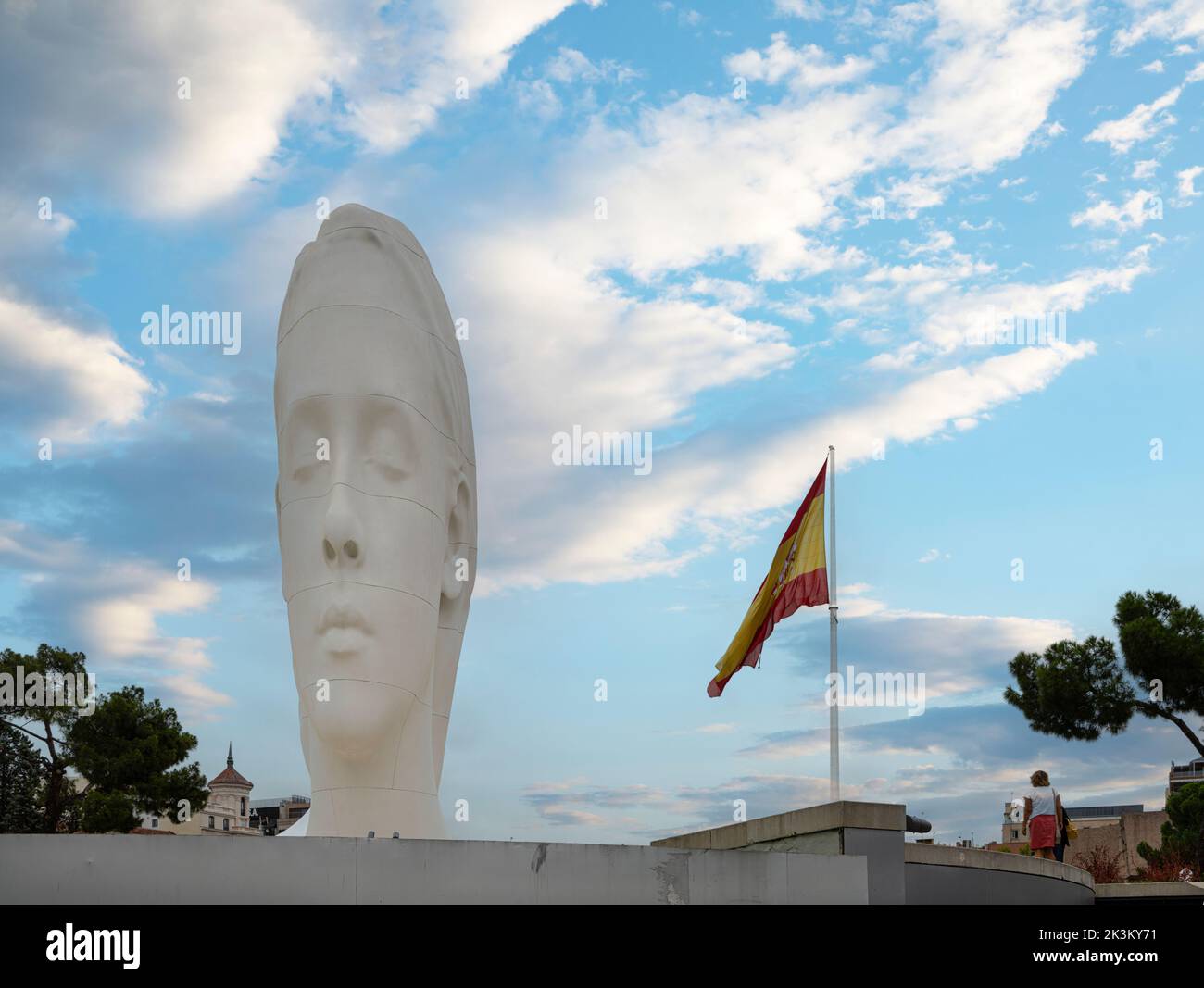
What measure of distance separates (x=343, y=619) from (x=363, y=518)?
0.99 metres

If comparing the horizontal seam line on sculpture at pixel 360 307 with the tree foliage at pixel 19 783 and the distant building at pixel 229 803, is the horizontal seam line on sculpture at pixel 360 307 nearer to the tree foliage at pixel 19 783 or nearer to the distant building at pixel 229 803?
the tree foliage at pixel 19 783

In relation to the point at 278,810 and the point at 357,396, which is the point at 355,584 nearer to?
the point at 357,396

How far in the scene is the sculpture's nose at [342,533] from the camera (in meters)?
11.5

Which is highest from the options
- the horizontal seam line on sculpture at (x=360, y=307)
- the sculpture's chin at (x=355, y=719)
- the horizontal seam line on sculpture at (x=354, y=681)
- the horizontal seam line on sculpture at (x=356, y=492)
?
the horizontal seam line on sculpture at (x=360, y=307)

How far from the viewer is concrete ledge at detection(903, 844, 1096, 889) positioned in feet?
38.8

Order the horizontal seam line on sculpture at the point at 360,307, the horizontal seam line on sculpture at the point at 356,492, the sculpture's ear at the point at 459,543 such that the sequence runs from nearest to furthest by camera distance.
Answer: the horizontal seam line on sculpture at the point at 356,492 < the horizontal seam line on sculpture at the point at 360,307 < the sculpture's ear at the point at 459,543

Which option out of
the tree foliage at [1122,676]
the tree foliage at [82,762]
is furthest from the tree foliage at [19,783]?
the tree foliage at [1122,676]

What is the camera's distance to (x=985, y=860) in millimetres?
12852

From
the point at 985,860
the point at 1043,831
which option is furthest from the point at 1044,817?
the point at 985,860

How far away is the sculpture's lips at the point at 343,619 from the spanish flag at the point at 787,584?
16.6 feet

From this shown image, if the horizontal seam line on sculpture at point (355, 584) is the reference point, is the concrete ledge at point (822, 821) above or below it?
below

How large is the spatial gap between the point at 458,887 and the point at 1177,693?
92.1ft

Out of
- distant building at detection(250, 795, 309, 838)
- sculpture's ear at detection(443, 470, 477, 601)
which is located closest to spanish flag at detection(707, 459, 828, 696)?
sculpture's ear at detection(443, 470, 477, 601)
